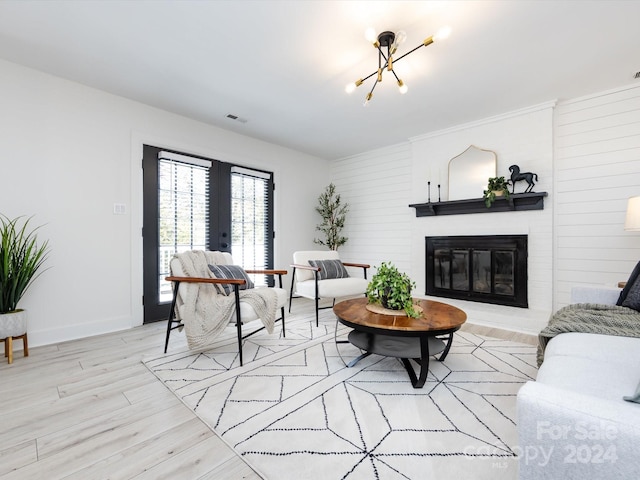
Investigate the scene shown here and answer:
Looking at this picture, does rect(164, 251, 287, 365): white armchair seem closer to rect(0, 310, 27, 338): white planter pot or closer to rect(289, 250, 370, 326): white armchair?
rect(289, 250, 370, 326): white armchair

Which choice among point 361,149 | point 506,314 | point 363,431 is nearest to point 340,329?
point 363,431

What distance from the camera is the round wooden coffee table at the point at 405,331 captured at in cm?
193

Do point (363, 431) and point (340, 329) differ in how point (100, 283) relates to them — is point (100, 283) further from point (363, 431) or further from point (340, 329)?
point (363, 431)

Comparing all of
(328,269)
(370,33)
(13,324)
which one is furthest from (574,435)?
(13,324)

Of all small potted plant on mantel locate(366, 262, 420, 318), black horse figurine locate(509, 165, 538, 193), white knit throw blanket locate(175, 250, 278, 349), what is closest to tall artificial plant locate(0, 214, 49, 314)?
white knit throw blanket locate(175, 250, 278, 349)

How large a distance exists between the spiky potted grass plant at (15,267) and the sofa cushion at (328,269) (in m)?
2.76

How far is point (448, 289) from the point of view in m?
4.21

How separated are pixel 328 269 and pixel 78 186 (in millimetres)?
2883

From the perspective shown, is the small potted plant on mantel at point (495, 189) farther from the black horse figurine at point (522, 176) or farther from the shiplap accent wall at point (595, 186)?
the shiplap accent wall at point (595, 186)

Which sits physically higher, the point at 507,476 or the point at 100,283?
the point at 100,283

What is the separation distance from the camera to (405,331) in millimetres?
1891

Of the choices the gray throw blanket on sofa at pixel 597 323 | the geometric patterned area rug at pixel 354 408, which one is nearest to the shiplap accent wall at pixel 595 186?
the geometric patterned area rug at pixel 354 408

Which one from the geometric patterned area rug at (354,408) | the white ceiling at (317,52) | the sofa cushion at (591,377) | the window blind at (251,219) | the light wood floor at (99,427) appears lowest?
the light wood floor at (99,427)

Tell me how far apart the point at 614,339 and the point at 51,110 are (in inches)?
184
